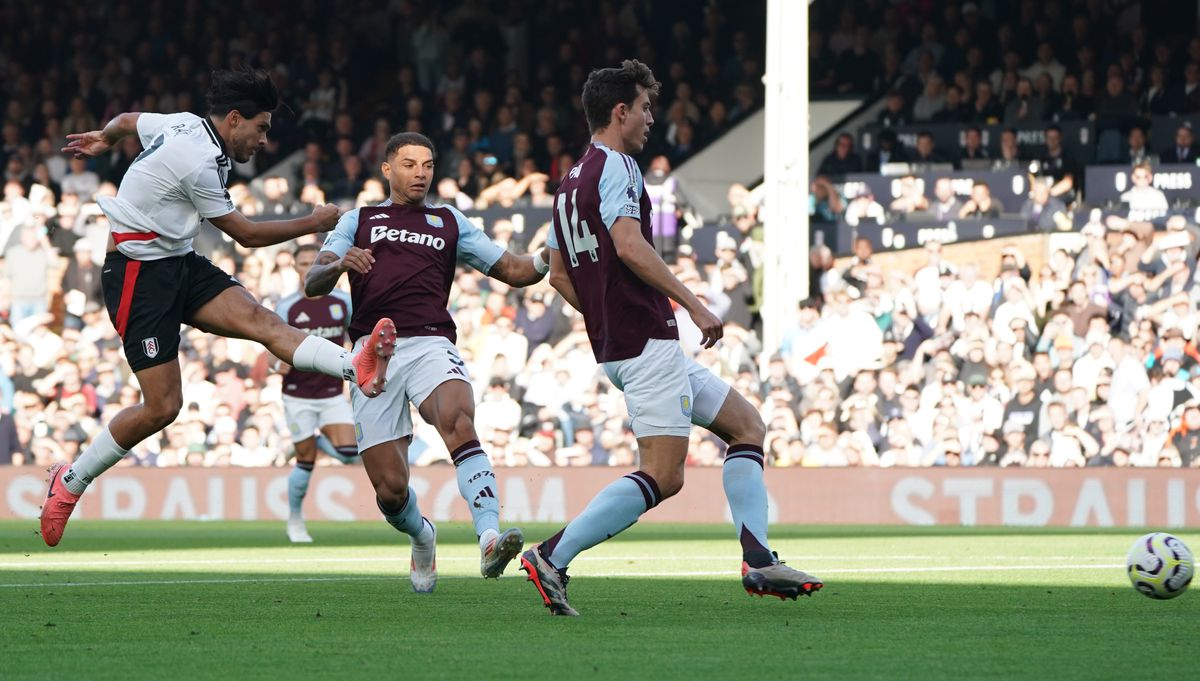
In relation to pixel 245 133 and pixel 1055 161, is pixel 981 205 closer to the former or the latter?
pixel 1055 161

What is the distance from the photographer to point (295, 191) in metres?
27.5

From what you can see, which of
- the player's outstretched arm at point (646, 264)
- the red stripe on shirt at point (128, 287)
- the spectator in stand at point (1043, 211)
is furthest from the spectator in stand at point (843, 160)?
the player's outstretched arm at point (646, 264)

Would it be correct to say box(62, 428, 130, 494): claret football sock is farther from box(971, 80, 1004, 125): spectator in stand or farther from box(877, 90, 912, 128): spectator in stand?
box(877, 90, 912, 128): spectator in stand

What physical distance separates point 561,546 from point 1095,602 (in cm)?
259

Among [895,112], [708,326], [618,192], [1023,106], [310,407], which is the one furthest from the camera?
[895,112]

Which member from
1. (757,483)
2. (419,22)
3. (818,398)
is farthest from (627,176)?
(419,22)

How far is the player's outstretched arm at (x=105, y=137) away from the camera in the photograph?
961 cm

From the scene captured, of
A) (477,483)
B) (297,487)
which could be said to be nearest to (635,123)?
(477,483)

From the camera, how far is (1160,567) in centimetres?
856

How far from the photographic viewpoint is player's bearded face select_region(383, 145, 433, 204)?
378 inches

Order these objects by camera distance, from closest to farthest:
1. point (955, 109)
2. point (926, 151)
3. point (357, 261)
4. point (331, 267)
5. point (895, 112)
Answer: point (357, 261) → point (331, 267) → point (926, 151) → point (955, 109) → point (895, 112)

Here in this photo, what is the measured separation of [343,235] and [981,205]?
42.3 ft

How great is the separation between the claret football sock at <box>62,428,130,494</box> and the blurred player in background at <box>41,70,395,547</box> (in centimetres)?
27

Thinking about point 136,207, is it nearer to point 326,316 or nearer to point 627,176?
point 627,176
